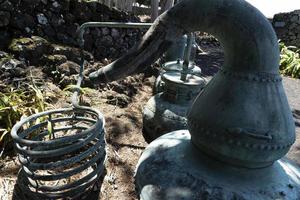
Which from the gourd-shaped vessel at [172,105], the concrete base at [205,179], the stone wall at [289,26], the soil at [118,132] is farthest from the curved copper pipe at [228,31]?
the stone wall at [289,26]

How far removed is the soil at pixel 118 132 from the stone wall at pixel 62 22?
100 cm

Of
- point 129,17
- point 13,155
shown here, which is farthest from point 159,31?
point 129,17

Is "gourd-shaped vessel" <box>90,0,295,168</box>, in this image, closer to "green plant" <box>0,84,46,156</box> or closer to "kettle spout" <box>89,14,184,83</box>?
"kettle spout" <box>89,14,184,83</box>

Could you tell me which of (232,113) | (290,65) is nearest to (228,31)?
(232,113)

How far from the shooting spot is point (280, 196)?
1708mm

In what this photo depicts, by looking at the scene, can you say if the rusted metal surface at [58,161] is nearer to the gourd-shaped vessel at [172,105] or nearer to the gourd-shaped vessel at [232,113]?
the gourd-shaped vessel at [232,113]

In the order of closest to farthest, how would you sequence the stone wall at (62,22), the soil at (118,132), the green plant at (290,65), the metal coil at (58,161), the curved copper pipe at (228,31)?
the curved copper pipe at (228,31)
the metal coil at (58,161)
the soil at (118,132)
the stone wall at (62,22)
the green plant at (290,65)

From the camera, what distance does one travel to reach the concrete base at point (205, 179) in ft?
5.58

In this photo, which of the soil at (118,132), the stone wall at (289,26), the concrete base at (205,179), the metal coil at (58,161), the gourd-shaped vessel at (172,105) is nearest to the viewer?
the concrete base at (205,179)

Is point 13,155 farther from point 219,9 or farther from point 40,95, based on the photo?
point 219,9

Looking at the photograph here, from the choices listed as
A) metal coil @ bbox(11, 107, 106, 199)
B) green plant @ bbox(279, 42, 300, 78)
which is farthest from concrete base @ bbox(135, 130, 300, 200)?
green plant @ bbox(279, 42, 300, 78)

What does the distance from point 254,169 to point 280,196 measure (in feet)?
0.67

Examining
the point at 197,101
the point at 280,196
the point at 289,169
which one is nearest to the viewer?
the point at 280,196

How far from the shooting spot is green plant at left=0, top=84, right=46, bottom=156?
10.9 feet
